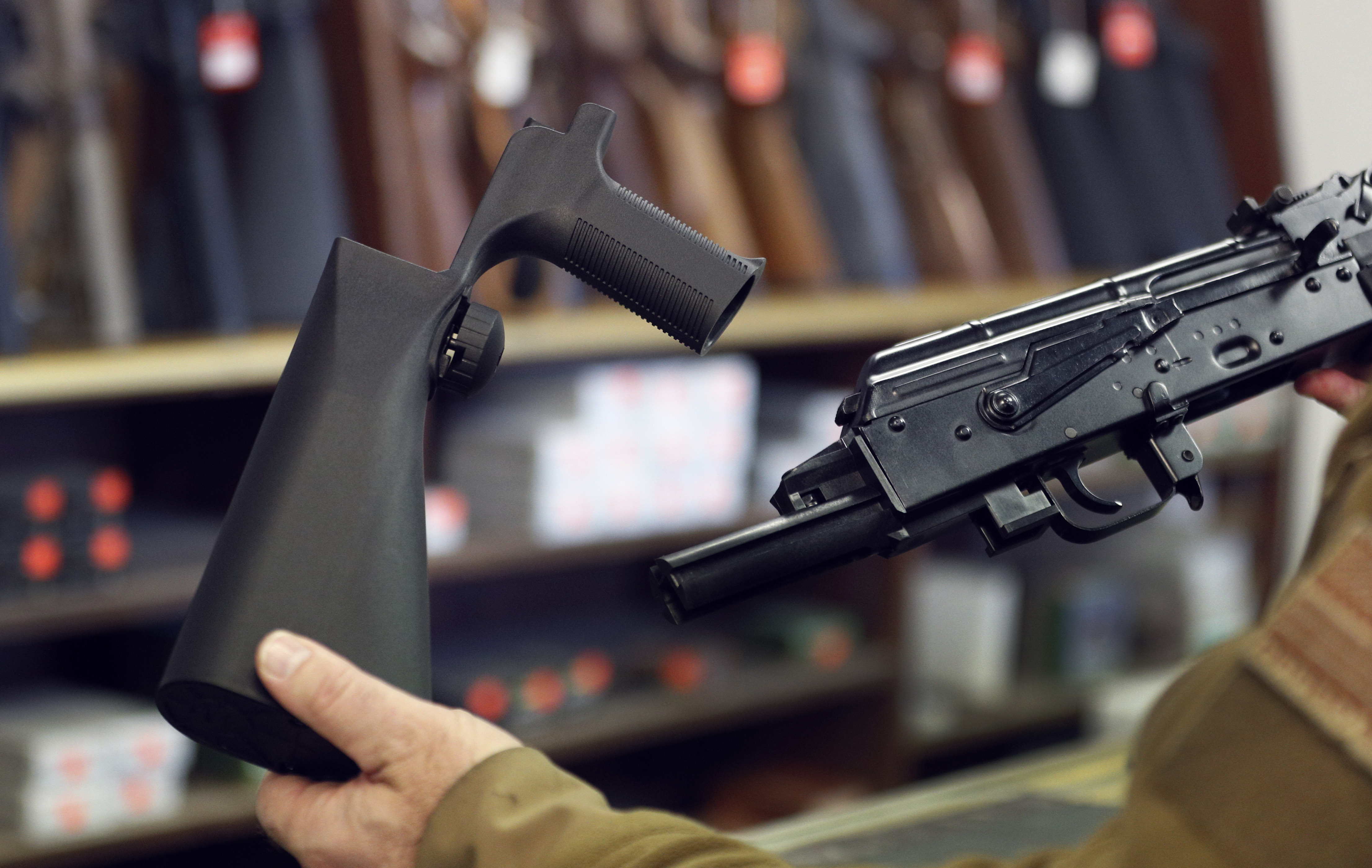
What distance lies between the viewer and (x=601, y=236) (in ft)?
2.17

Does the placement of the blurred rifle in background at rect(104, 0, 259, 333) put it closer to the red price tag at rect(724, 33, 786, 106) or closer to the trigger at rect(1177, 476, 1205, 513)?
the red price tag at rect(724, 33, 786, 106)

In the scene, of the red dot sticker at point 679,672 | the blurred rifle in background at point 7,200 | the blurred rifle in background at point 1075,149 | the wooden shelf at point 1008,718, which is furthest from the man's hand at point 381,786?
the blurred rifle in background at point 1075,149

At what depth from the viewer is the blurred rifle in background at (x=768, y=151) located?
1.86 meters

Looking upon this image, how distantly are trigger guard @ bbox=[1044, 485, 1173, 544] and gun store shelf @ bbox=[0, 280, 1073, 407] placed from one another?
550 mm

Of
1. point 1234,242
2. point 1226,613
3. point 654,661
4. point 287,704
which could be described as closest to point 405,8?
point 654,661

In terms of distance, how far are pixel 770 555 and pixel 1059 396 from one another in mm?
200

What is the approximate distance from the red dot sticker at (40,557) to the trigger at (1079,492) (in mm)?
1080

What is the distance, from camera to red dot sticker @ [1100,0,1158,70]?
2.29m

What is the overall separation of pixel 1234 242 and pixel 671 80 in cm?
117

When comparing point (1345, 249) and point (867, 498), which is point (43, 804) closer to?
point (867, 498)

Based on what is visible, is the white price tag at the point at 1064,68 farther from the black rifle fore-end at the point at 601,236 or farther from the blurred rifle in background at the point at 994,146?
the black rifle fore-end at the point at 601,236

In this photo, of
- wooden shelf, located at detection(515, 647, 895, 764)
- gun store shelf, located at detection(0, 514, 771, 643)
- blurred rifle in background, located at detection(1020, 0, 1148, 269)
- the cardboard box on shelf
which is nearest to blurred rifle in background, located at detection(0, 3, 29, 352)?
gun store shelf, located at detection(0, 514, 771, 643)

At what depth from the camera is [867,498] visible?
69 cm

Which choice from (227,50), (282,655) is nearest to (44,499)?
(227,50)
